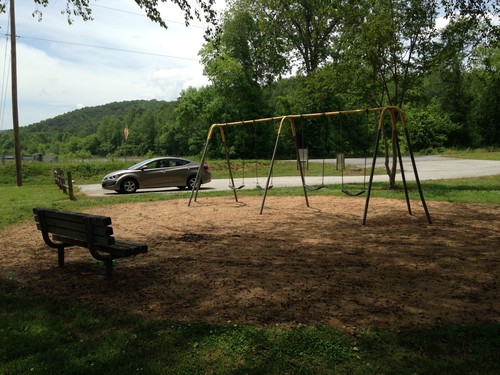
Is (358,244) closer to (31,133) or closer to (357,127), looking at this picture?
(357,127)

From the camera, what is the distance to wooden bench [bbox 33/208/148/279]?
14.5ft

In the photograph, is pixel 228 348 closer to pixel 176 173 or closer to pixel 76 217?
pixel 76 217

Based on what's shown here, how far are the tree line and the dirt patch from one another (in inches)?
170

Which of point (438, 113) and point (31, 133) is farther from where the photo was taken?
point (31, 133)

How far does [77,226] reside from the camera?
468cm

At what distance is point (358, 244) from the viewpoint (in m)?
6.51

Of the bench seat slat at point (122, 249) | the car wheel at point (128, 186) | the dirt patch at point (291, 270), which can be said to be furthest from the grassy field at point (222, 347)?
the car wheel at point (128, 186)

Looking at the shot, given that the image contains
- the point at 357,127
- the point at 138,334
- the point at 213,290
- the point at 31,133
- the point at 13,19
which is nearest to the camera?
the point at 138,334

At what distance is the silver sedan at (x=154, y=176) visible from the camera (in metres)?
16.0

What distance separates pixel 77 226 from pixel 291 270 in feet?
8.08

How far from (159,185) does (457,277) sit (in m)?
13.2

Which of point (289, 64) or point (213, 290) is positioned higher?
point (289, 64)

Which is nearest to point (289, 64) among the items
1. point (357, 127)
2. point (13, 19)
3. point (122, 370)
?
point (357, 127)

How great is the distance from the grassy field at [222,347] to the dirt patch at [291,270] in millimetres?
239
